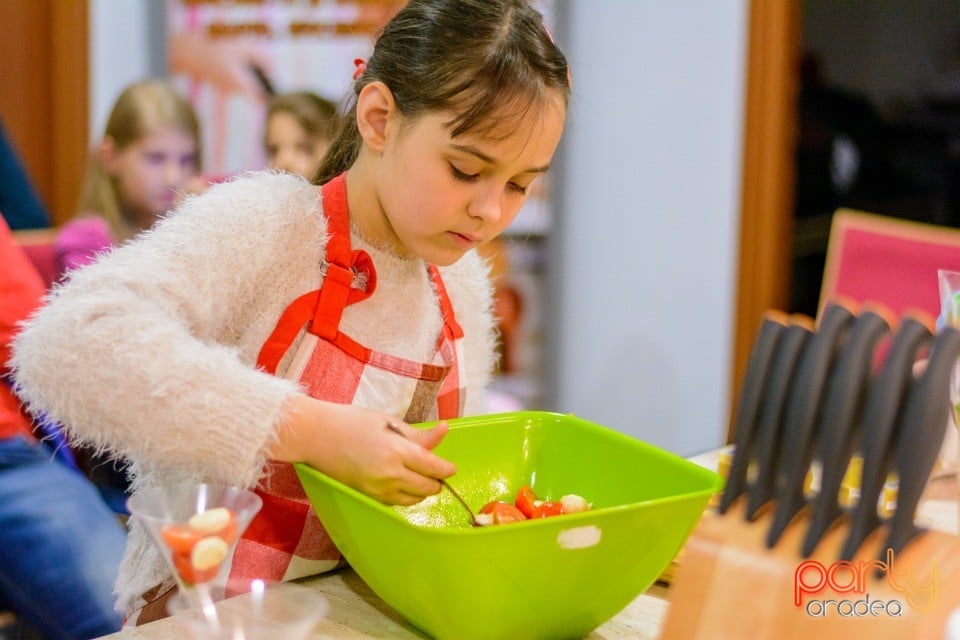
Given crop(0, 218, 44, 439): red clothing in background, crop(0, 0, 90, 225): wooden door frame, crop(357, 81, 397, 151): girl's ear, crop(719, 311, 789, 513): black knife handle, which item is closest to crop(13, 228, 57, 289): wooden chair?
crop(0, 218, 44, 439): red clothing in background

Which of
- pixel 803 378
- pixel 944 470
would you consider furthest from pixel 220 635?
pixel 944 470

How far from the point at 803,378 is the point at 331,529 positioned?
45 centimetres

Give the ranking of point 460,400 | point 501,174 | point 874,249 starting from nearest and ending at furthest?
1. point 501,174
2. point 460,400
3. point 874,249

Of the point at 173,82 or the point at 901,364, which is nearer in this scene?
the point at 901,364

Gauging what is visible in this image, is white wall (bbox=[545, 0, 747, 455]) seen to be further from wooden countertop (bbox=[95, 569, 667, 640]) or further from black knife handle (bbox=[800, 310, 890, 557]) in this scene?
black knife handle (bbox=[800, 310, 890, 557])

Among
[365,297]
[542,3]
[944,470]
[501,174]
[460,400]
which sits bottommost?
[944,470]

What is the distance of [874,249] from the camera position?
2008 mm

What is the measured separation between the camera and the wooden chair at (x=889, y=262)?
1.94m

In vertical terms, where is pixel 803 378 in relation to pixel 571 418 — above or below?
above

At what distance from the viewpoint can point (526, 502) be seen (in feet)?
3.36

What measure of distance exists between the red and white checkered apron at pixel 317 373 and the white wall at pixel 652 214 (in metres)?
2.00

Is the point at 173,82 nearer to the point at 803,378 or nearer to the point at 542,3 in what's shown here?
the point at 542,3

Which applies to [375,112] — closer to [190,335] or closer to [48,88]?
[190,335]

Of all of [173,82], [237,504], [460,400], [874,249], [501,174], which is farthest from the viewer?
[173,82]
